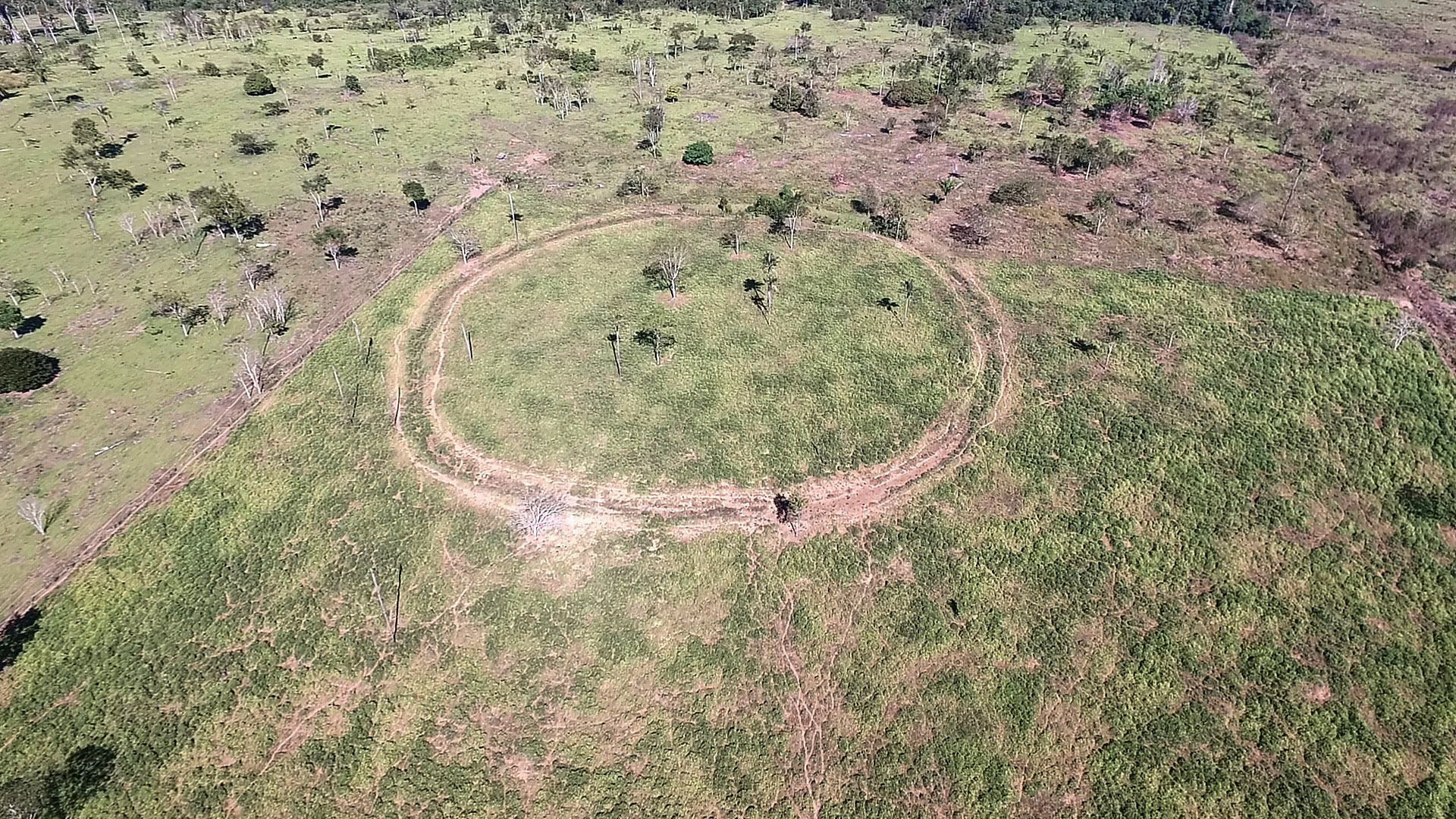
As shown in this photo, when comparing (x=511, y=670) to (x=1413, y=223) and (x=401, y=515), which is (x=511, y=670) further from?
(x=1413, y=223)

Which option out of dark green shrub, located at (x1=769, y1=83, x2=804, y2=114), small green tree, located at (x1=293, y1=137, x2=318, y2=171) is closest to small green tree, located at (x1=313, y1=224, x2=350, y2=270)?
small green tree, located at (x1=293, y1=137, x2=318, y2=171)

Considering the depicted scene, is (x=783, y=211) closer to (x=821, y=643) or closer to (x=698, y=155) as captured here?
(x=698, y=155)

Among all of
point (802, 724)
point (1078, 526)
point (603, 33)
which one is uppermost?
point (603, 33)

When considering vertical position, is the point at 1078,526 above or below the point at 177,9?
below

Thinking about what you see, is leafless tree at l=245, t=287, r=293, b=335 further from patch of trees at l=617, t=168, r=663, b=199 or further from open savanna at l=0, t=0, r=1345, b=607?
patch of trees at l=617, t=168, r=663, b=199

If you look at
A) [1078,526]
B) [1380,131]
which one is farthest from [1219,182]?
[1078,526]
